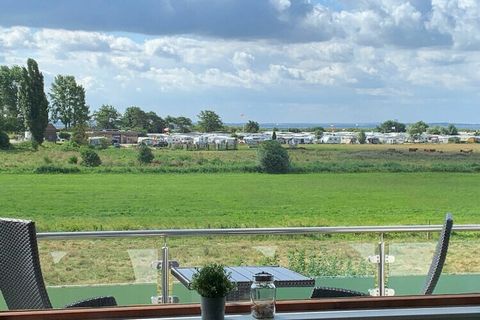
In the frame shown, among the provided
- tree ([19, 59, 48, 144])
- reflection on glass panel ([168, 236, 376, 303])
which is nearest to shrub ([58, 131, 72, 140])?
tree ([19, 59, 48, 144])

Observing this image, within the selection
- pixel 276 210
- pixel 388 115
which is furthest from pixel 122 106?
pixel 276 210

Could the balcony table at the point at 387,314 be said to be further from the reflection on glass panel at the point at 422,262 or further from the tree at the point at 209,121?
the tree at the point at 209,121

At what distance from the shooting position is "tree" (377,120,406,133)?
909cm

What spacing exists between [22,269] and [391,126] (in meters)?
6.42

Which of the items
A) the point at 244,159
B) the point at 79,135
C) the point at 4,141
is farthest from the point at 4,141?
the point at 244,159

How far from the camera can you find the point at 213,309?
7.94 ft

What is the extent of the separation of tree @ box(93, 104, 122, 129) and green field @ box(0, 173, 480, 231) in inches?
106

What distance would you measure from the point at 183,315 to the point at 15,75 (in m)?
6.34

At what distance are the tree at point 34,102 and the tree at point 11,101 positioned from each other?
58 millimetres

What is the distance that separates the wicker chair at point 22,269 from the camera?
3.43 meters

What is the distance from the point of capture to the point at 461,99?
26.8 ft

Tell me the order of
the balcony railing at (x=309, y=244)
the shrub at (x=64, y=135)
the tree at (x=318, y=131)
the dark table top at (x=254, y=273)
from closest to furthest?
1. the dark table top at (x=254, y=273)
2. the balcony railing at (x=309, y=244)
3. the shrub at (x=64, y=135)
4. the tree at (x=318, y=131)

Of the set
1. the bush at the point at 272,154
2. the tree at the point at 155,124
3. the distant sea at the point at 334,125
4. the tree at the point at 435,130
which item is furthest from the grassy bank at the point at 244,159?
the distant sea at the point at 334,125

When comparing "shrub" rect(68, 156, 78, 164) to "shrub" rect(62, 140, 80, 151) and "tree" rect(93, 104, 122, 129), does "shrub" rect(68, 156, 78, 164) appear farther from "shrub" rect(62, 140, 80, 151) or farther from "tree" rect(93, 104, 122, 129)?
"tree" rect(93, 104, 122, 129)
